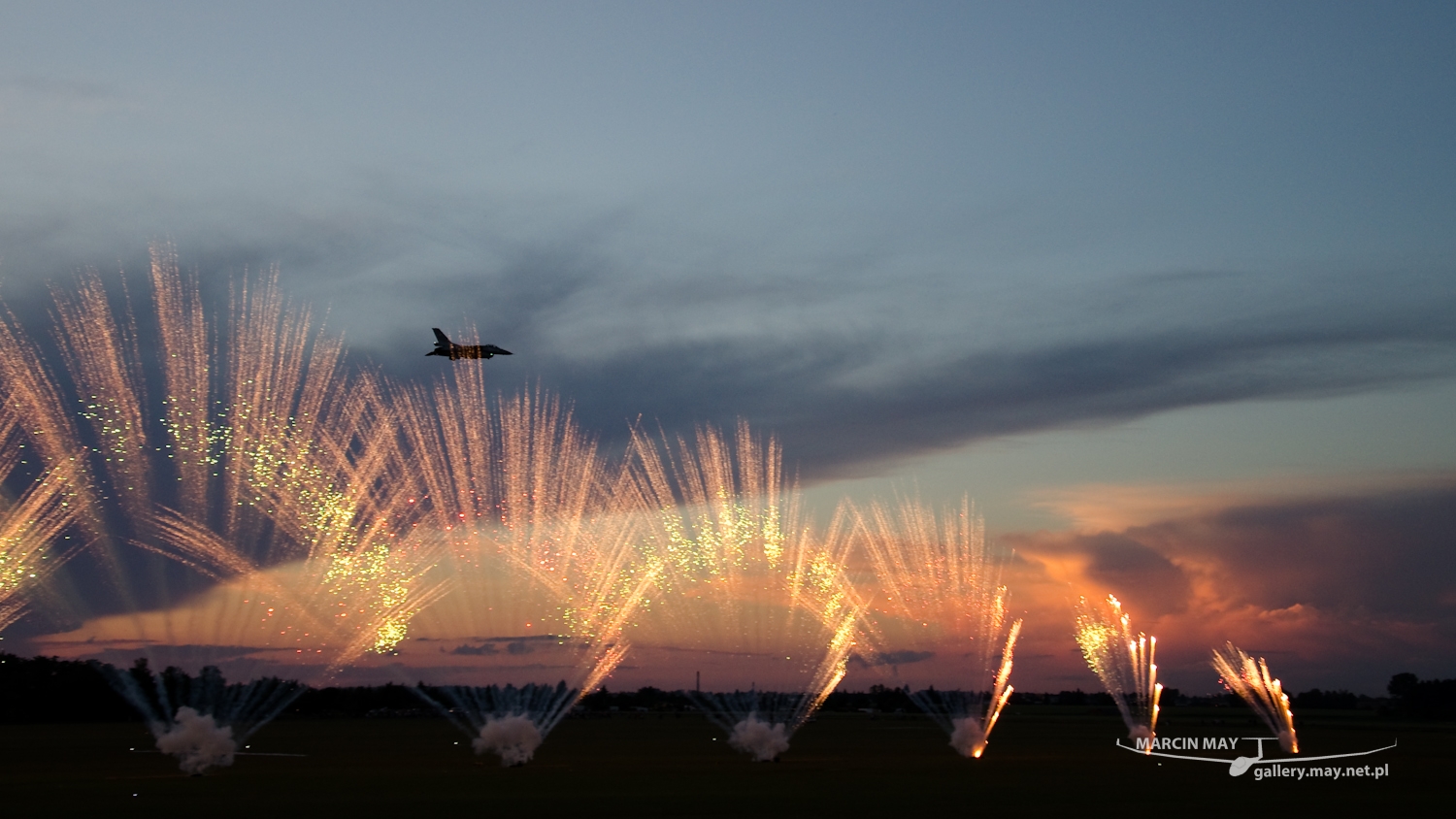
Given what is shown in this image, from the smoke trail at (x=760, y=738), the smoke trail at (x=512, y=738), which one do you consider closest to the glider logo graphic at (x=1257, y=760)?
the smoke trail at (x=760, y=738)

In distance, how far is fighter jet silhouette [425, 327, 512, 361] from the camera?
66.1 meters

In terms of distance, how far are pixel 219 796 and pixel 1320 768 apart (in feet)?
212

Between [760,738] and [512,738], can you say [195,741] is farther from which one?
[760,738]

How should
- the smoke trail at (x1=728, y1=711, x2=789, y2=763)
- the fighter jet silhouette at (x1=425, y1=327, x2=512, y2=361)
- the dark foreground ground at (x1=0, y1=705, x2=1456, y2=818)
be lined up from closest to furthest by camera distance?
the dark foreground ground at (x1=0, y1=705, x2=1456, y2=818)
the fighter jet silhouette at (x1=425, y1=327, x2=512, y2=361)
the smoke trail at (x1=728, y1=711, x2=789, y2=763)

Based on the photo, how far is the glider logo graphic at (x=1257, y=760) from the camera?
76000 mm

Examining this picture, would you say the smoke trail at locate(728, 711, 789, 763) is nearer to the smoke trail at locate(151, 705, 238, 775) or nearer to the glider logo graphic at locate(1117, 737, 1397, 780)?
the glider logo graphic at locate(1117, 737, 1397, 780)

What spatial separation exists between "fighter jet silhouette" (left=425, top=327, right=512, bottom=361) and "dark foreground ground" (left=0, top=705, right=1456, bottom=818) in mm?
21301

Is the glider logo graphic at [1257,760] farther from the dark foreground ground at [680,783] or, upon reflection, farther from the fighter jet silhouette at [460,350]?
the fighter jet silhouette at [460,350]

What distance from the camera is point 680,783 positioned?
217ft

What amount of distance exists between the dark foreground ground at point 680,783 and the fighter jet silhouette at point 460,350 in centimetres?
2130

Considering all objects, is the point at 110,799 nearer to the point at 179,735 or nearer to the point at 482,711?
the point at 179,735

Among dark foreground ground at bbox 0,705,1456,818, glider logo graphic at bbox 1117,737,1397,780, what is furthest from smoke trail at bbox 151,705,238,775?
glider logo graphic at bbox 1117,737,1397,780

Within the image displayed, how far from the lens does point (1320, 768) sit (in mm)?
82062

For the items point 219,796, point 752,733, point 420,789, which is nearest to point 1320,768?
point 752,733
